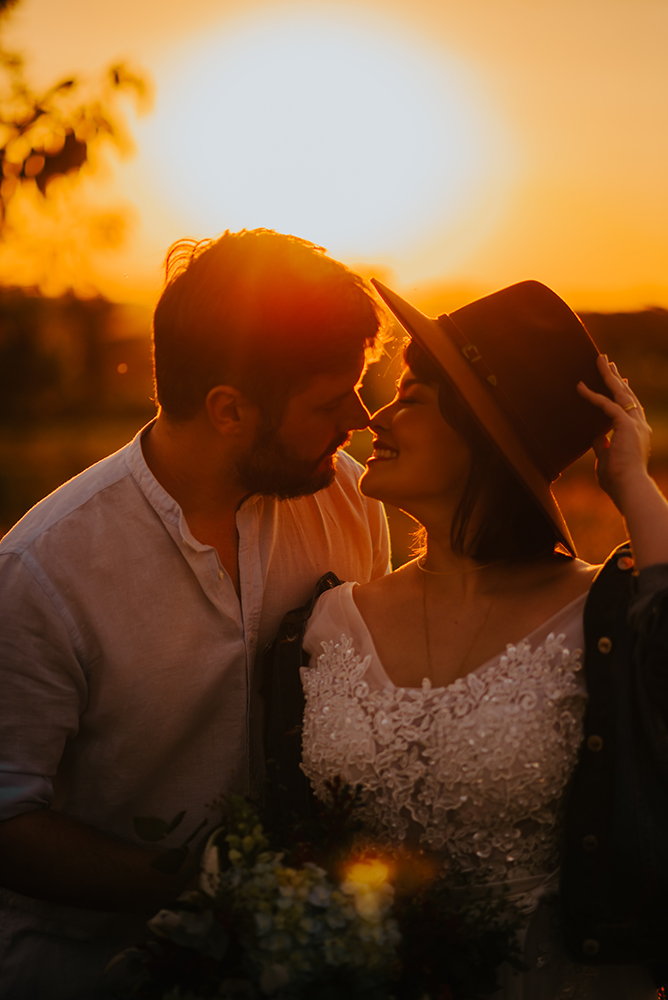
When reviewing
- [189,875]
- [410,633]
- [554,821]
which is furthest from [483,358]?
A: [189,875]

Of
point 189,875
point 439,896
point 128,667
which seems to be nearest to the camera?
point 439,896

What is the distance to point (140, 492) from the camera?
104 inches

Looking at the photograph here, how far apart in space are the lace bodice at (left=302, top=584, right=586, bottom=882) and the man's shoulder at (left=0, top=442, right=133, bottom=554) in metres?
1.02

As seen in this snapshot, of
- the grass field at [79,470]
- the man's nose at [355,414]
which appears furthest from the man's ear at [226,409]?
the grass field at [79,470]

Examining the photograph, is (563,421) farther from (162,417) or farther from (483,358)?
(162,417)

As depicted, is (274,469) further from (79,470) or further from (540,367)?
(79,470)

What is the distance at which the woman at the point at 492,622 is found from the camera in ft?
6.90

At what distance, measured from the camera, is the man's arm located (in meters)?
2.31

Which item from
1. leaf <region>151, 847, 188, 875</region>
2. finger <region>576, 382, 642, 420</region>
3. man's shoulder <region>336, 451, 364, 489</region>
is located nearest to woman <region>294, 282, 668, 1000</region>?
finger <region>576, 382, 642, 420</region>

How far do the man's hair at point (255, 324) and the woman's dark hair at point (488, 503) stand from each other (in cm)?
43

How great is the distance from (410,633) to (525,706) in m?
0.43

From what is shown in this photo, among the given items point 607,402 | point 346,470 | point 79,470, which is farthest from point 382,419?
point 79,470

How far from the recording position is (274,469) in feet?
9.02

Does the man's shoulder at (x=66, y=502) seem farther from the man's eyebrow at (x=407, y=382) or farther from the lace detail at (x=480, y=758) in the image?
the lace detail at (x=480, y=758)
